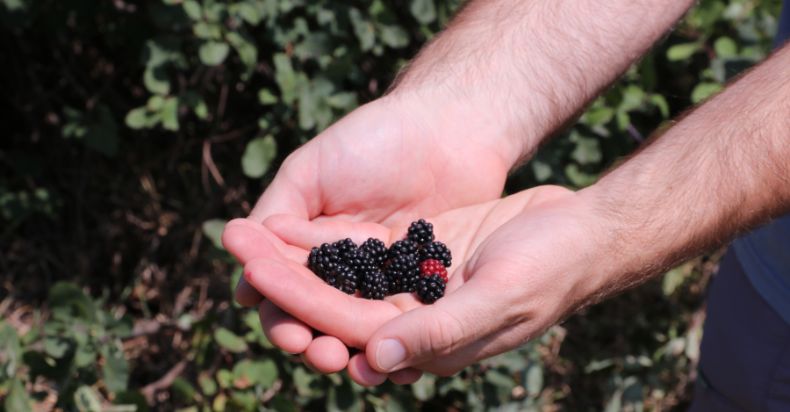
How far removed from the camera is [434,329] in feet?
4.57

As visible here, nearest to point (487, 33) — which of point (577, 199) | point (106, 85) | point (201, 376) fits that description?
point (577, 199)

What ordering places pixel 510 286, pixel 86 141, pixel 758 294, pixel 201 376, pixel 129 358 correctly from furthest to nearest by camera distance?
pixel 129 358, pixel 86 141, pixel 201 376, pixel 758 294, pixel 510 286

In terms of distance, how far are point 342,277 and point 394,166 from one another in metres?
0.25

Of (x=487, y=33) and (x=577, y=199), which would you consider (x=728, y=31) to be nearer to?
(x=487, y=33)

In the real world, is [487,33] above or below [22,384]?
above

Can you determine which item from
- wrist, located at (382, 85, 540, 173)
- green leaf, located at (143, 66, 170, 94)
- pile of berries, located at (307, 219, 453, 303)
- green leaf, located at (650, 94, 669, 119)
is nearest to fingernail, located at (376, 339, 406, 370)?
pile of berries, located at (307, 219, 453, 303)

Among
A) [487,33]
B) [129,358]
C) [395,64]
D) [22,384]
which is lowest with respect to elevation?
[129,358]

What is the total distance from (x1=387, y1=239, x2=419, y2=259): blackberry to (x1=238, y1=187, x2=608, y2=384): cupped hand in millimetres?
188

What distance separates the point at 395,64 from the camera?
2.81 metres

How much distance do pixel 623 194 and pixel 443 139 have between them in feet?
1.38

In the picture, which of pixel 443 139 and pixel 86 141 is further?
pixel 86 141

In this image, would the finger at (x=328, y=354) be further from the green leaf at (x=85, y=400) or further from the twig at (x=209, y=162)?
the twig at (x=209, y=162)

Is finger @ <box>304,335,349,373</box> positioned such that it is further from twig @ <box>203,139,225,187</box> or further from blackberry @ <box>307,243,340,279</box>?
twig @ <box>203,139,225,187</box>

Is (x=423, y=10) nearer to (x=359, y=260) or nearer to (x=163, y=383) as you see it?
(x=359, y=260)
